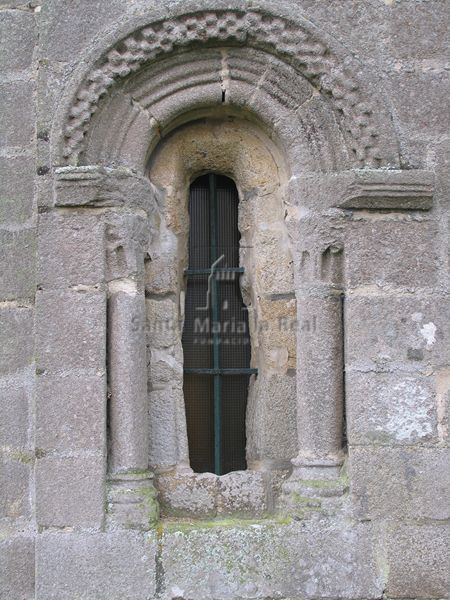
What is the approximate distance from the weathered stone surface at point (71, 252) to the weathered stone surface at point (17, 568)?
1.26 metres

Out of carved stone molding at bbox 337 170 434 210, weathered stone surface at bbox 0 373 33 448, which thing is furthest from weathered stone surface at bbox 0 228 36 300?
carved stone molding at bbox 337 170 434 210

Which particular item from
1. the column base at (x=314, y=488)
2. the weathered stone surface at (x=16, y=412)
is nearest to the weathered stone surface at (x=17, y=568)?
the weathered stone surface at (x=16, y=412)

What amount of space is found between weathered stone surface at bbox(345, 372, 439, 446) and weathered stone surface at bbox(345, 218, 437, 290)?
1.48ft

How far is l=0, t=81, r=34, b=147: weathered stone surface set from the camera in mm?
3613

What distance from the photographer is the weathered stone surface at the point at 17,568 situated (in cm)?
340

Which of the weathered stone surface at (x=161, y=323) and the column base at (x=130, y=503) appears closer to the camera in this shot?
the column base at (x=130, y=503)

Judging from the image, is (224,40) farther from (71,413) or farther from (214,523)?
(214,523)

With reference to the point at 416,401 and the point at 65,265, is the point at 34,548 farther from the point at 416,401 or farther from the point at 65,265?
the point at 416,401

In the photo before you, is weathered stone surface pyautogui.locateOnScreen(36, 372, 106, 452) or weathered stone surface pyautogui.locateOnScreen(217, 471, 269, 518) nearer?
weathered stone surface pyautogui.locateOnScreen(36, 372, 106, 452)

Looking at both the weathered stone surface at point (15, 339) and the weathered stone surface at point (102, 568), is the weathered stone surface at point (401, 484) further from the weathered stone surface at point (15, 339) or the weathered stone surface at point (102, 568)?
the weathered stone surface at point (15, 339)

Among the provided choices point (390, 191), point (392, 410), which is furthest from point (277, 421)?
point (390, 191)

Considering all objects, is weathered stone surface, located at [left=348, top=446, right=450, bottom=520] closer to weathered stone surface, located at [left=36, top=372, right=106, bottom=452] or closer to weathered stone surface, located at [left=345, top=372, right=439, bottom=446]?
weathered stone surface, located at [left=345, top=372, right=439, bottom=446]

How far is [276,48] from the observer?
342 centimetres

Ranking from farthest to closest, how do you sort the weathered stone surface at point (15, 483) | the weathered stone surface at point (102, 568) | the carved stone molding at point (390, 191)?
the weathered stone surface at point (15, 483) < the carved stone molding at point (390, 191) < the weathered stone surface at point (102, 568)
